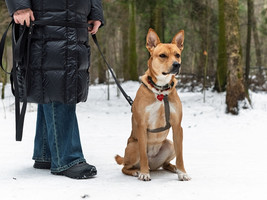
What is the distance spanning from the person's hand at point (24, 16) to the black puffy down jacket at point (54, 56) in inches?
2.3

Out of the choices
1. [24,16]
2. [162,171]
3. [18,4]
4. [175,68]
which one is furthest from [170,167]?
[18,4]

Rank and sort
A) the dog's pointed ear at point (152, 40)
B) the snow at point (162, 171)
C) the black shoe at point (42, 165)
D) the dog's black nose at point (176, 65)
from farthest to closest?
the black shoe at point (42, 165) < the dog's pointed ear at point (152, 40) < the dog's black nose at point (176, 65) < the snow at point (162, 171)

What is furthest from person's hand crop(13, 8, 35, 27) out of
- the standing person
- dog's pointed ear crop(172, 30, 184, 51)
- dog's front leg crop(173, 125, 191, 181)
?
dog's front leg crop(173, 125, 191, 181)

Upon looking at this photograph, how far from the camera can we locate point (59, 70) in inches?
138

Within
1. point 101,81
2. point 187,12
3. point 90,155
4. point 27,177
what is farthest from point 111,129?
point 101,81

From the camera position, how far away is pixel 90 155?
4910 millimetres

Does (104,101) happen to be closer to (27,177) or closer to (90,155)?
(90,155)

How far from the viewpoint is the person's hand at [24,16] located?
11.2 ft

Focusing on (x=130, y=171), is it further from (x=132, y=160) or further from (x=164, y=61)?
(x=164, y=61)

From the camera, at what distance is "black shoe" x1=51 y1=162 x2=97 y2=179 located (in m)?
3.59

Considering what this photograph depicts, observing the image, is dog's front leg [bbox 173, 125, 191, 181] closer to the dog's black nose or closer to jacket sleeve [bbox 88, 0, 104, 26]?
the dog's black nose

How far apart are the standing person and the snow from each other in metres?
0.28

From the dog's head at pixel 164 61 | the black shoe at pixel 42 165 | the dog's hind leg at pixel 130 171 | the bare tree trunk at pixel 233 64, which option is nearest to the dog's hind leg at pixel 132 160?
the dog's hind leg at pixel 130 171

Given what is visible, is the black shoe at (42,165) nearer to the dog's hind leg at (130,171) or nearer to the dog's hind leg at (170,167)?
the dog's hind leg at (130,171)
